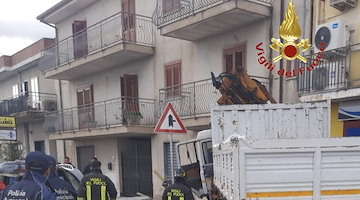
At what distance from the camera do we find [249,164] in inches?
123

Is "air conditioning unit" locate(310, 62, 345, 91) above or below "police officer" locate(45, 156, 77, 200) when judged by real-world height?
above

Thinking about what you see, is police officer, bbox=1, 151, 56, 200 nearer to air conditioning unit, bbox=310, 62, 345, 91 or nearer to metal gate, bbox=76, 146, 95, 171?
air conditioning unit, bbox=310, 62, 345, 91

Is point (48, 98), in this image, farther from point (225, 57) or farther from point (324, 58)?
point (324, 58)

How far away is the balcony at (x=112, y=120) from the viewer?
11.3 m

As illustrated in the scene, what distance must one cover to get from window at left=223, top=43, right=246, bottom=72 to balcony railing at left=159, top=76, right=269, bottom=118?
2.42 feet

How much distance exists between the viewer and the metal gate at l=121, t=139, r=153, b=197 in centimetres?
1288

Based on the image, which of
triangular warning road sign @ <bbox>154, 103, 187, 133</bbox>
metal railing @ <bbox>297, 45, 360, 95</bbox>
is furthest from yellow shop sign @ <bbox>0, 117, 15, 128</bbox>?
metal railing @ <bbox>297, 45, 360, 95</bbox>

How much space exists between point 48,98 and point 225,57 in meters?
11.8

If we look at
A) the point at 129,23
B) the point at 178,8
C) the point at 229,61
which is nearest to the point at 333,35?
the point at 229,61

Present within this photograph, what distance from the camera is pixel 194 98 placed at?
974cm

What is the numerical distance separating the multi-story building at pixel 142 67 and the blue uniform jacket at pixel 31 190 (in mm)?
6118

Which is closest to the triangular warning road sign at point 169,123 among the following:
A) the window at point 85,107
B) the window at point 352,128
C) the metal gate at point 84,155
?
the window at point 352,128

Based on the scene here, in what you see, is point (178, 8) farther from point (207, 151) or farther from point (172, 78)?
point (207, 151)

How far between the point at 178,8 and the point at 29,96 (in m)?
11.9
